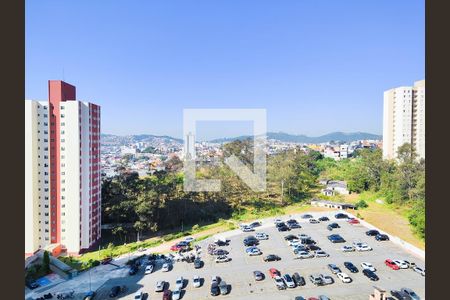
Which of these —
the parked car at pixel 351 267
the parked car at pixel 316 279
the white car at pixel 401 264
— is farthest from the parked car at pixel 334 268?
the white car at pixel 401 264

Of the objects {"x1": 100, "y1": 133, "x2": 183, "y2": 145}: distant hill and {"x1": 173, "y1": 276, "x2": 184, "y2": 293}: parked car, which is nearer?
{"x1": 173, "y1": 276, "x2": 184, "y2": 293}: parked car

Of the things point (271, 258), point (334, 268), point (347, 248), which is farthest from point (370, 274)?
point (271, 258)

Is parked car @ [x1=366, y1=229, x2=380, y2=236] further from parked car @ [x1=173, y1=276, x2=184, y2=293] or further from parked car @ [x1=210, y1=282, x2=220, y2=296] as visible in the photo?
parked car @ [x1=173, y1=276, x2=184, y2=293]

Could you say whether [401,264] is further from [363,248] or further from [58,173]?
[58,173]

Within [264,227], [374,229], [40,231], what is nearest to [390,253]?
[374,229]

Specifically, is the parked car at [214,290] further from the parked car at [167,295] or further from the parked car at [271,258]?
the parked car at [271,258]

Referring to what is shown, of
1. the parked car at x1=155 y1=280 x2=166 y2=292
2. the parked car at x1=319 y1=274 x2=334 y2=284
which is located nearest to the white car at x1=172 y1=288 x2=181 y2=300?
the parked car at x1=155 y1=280 x2=166 y2=292

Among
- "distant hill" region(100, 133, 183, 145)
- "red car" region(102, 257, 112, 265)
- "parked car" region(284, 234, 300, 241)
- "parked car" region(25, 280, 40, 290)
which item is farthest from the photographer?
"distant hill" region(100, 133, 183, 145)
